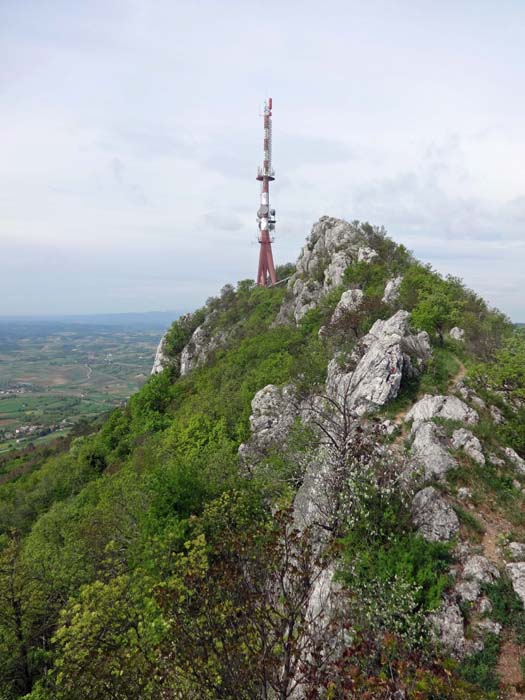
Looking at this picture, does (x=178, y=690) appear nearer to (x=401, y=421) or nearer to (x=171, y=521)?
(x=171, y=521)

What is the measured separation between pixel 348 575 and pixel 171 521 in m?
9.55

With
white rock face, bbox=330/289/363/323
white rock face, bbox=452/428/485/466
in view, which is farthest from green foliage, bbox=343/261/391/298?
white rock face, bbox=452/428/485/466

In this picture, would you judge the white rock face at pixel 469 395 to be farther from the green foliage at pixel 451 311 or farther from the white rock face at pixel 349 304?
the white rock face at pixel 349 304

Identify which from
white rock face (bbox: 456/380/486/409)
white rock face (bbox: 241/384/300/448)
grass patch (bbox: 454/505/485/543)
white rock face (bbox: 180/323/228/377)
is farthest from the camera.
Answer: white rock face (bbox: 180/323/228/377)

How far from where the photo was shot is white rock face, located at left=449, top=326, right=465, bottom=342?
27.4m

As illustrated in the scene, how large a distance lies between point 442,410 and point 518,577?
8.01 metres

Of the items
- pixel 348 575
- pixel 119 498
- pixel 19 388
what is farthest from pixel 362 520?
pixel 19 388

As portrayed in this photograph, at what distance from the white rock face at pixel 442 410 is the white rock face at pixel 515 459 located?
1.81 m

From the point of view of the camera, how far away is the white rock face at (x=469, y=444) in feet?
52.3

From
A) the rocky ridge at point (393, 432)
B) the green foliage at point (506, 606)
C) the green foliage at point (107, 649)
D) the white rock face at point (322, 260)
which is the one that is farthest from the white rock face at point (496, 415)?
the white rock face at point (322, 260)

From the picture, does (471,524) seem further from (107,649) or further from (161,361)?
(161,361)

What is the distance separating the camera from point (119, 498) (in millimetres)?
25562

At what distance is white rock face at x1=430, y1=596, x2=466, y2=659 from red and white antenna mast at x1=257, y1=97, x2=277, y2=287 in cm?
5545

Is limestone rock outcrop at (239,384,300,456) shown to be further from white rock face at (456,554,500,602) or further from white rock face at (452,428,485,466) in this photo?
white rock face at (456,554,500,602)
